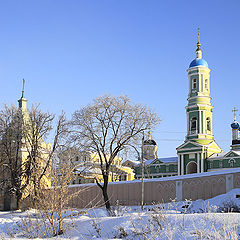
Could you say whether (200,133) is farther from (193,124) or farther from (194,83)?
(194,83)

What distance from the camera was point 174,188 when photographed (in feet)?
93.4

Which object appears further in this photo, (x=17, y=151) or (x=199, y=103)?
(x=199, y=103)

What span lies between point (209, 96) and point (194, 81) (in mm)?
2648

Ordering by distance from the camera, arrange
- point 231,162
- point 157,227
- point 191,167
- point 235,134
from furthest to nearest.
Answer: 1. point 235,134
2. point 231,162
3. point 191,167
4. point 157,227

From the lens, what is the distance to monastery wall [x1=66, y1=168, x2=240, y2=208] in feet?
85.0

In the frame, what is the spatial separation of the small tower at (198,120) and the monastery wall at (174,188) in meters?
24.2

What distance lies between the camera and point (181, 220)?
11.7 metres

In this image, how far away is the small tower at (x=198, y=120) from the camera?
54188mm

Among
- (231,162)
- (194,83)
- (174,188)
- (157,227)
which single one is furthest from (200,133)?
(157,227)

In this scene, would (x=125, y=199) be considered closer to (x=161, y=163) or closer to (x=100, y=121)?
(x=100, y=121)

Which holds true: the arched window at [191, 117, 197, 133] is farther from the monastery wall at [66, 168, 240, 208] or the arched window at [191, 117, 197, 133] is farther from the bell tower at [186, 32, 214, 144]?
the monastery wall at [66, 168, 240, 208]

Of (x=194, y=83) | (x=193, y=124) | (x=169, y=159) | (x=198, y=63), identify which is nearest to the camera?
(x=198, y=63)

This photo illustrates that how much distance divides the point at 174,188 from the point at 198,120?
26.7m

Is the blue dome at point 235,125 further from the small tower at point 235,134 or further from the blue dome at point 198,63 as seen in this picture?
the blue dome at point 198,63
